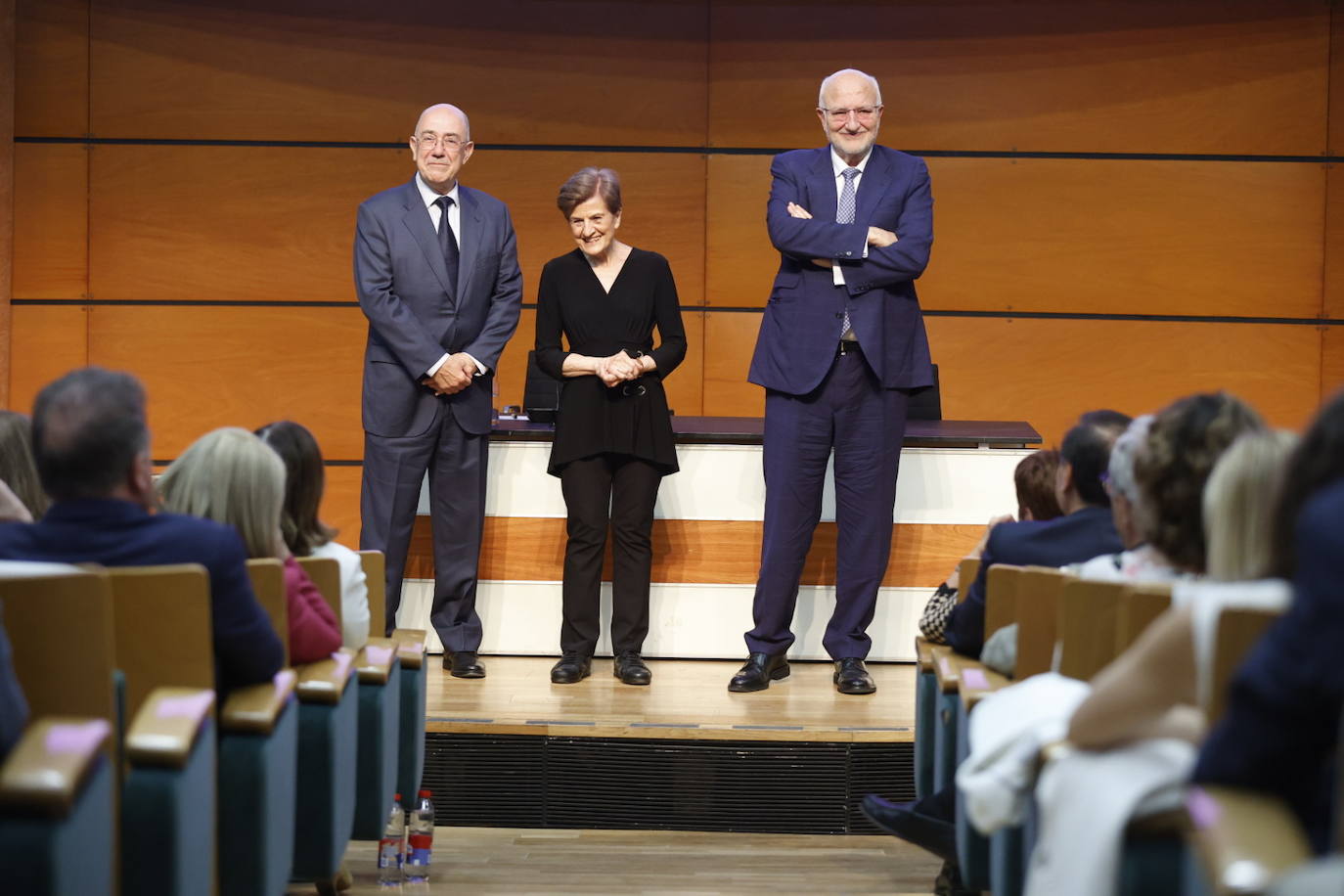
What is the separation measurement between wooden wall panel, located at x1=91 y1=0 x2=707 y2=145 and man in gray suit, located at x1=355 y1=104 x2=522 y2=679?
1.90 meters

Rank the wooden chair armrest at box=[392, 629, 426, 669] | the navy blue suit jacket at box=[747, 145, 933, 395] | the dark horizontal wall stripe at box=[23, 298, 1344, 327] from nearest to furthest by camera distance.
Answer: the wooden chair armrest at box=[392, 629, 426, 669] → the navy blue suit jacket at box=[747, 145, 933, 395] → the dark horizontal wall stripe at box=[23, 298, 1344, 327]

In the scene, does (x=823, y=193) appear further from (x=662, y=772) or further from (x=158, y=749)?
(x=158, y=749)

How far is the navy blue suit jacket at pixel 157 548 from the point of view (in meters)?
2.04

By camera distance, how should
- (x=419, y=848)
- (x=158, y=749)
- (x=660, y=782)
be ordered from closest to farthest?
(x=158, y=749) < (x=419, y=848) < (x=660, y=782)

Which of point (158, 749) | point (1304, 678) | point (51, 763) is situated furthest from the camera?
point (158, 749)

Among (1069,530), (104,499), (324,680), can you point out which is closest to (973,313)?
(1069,530)

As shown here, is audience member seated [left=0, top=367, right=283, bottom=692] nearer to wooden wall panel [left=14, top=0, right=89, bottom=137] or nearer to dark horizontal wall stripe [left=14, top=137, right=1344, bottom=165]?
A: dark horizontal wall stripe [left=14, top=137, right=1344, bottom=165]

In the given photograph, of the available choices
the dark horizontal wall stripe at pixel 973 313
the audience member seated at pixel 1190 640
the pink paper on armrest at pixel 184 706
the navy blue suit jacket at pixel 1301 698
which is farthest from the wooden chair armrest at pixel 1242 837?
the dark horizontal wall stripe at pixel 973 313

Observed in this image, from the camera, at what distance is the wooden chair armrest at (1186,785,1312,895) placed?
4.20 ft

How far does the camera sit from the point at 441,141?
4285 millimetres

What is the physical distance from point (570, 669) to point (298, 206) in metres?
2.80

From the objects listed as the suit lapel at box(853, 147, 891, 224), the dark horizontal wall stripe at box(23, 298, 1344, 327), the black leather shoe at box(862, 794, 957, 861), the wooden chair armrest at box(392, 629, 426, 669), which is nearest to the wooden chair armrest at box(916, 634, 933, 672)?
the black leather shoe at box(862, 794, 957, 861)

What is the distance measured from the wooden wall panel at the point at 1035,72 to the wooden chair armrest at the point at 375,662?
12.2ft

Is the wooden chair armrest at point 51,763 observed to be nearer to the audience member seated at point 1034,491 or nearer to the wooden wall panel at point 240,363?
the audience member seated at point 1034,491
